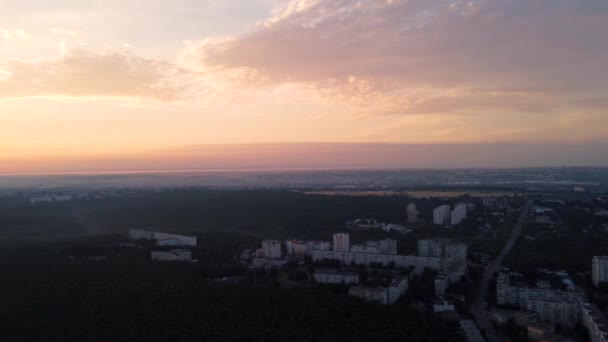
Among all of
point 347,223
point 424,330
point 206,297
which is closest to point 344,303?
point 424,330

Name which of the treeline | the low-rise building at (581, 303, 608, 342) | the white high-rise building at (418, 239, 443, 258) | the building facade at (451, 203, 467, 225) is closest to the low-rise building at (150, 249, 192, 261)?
the treeline

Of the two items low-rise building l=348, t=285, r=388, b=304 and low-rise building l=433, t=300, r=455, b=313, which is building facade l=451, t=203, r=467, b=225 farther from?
low-rise building l=433, t=300, r=455, b=313

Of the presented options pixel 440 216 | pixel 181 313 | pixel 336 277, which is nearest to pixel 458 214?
pixel 440 216

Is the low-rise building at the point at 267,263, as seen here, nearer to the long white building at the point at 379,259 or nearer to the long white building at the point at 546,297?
the long white building at the point at 379,259

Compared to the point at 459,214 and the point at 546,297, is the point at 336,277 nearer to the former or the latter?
the point at 546,297

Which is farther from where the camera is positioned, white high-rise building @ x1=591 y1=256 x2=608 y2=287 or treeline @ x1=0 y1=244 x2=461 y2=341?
white high-rise building @ x1=591 y1=256 x2=608 y2=287
